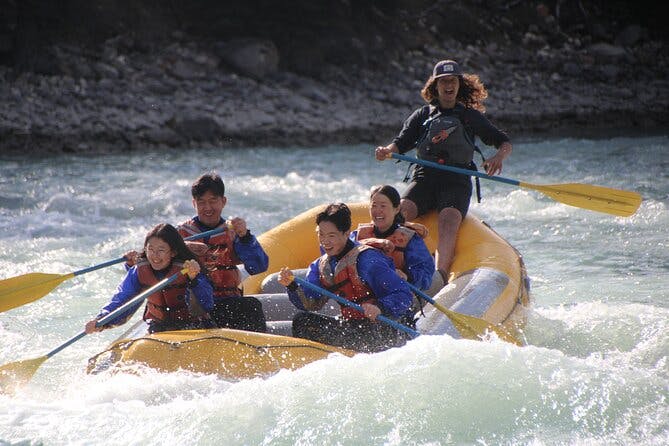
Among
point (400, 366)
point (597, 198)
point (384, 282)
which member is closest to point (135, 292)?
point (384, 282)

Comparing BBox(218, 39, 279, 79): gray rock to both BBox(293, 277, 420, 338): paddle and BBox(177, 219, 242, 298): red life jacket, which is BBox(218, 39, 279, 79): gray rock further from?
BBox(293, 277, 420, 338): paddle

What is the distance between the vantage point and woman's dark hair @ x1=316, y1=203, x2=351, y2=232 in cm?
368

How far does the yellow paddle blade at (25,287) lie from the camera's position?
13.6 ft

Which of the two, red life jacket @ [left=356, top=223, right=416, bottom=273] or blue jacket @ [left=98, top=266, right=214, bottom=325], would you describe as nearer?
blue jacket @ [left=98, top=266, right=214, bottom=325]

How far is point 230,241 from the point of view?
4059 mm

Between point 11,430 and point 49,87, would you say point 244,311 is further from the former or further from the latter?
point 49,87

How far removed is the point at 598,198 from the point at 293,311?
1.74 meters

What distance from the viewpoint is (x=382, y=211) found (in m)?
4.02

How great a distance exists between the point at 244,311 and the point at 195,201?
1.67 feet

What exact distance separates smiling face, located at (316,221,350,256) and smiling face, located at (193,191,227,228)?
0.52m

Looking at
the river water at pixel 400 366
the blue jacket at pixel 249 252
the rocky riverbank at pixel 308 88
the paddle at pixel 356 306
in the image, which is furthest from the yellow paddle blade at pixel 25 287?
the rocky riverbank at pixel 308 88

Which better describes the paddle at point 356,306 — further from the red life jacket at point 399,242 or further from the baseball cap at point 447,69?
the baseball cap at point 447,69

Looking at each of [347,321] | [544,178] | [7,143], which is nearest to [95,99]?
[7,143]

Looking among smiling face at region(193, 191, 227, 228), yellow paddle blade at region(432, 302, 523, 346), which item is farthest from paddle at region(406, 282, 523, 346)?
smiling face at region(193, 191, 227, 228)
